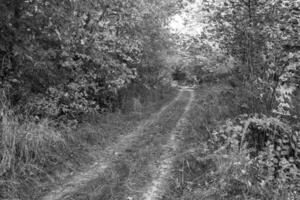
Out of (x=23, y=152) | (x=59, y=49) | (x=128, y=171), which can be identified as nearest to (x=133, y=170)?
(x=128, y=171)

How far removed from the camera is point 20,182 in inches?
175

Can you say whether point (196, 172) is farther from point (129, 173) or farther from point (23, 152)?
point (23, 152)

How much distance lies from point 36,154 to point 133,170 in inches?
81.2

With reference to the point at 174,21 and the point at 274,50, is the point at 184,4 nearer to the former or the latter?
the point at 274,50

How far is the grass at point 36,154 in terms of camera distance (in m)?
4.39

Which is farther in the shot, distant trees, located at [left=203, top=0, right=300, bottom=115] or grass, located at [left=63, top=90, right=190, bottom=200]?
distant trees, located at [left=203, top=0, right=300, bottom=115]

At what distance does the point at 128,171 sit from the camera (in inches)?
216

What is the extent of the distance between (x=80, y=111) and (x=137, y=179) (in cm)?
363

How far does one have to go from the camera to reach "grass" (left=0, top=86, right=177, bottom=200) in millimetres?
4395

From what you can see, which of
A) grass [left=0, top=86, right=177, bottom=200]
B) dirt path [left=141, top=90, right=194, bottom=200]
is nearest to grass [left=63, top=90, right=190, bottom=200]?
dirt path [left=141, top=90, right=194, bottom=200]

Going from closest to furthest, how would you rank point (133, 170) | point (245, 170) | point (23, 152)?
point (245, 170) → point (23, 152) → point (133, 170)

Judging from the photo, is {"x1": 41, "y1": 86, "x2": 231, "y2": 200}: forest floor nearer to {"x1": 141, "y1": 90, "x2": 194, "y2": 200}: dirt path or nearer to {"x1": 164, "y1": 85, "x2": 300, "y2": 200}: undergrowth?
{"x1": 141, "y1": 90, "x2": 194, "y2": 200}: dirt path

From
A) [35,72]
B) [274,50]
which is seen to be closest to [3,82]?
[35,72]

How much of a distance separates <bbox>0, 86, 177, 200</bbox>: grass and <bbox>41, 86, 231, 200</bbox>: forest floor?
0.92 ft
